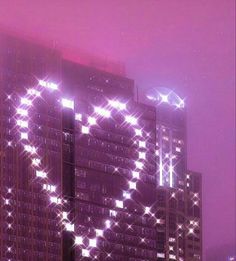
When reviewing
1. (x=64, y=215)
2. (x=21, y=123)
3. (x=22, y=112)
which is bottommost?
(x=64, y=215)

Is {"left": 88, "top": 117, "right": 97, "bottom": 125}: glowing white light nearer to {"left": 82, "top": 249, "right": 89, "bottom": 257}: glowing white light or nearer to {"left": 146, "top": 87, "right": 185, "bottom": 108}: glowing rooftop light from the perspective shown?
{"left": 82, "top": 249, "right": 89, "bottom": 257}: glowing white light

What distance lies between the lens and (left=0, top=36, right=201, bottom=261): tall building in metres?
130

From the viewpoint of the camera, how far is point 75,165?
456ft

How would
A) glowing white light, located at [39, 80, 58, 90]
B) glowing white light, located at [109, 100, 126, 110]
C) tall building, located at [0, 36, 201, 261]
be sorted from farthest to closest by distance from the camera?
glowing white light, located at [109, 100, 126, 110]
glowing white light, located at [39, 80, 58, 90]
tall building, located at [0, 36, 201, 261]

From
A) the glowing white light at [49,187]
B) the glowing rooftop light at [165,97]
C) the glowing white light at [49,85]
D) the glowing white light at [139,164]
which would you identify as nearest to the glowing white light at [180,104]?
the glowing rooftop light at [165,97]

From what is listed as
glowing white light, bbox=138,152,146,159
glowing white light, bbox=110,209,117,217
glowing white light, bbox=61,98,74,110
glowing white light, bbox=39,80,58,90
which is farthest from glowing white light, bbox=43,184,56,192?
glowing white light, bbox=138,152,146,159

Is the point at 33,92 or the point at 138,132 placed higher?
the point at 138,132

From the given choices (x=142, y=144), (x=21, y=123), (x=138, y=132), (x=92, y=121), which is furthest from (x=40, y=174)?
(x=142, y=144)

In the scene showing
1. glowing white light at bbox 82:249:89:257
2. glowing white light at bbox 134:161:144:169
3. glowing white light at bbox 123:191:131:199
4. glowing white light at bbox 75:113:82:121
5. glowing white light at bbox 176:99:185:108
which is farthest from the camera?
glowing white light at bbox 176:99:185:108

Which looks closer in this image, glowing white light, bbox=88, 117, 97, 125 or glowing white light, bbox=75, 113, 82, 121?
glowing white light, bbox=75, 113, 82, 121

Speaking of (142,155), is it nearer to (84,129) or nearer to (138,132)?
(138,132)

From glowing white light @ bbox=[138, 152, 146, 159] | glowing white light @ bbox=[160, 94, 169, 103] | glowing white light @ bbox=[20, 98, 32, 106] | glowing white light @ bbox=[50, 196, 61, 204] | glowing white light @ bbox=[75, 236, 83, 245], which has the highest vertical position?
glowing white light @ bbox=[160, 94, 169, 103]

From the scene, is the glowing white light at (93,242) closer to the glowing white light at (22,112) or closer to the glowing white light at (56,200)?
the glowing white light at (56,200)

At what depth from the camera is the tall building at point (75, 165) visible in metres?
130
